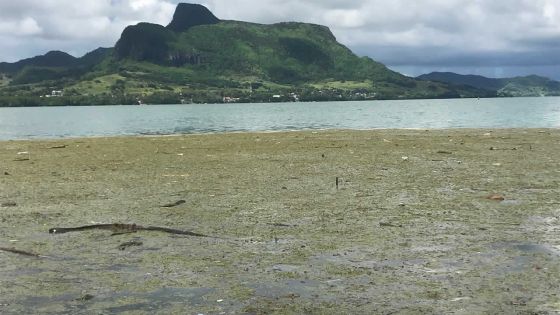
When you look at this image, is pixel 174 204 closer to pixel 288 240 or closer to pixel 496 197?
pixel 288 240

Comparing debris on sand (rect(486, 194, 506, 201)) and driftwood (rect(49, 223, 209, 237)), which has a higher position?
driftwood (rect(49, 223, 209, 237))

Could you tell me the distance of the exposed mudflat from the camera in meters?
7.90

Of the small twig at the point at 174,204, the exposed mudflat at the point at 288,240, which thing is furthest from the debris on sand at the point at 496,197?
the small twig at the point at 174,204

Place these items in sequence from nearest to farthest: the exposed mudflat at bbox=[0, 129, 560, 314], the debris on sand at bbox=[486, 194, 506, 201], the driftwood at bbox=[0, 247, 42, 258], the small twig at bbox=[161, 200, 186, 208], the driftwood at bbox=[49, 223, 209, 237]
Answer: the exposed mudflat at bbox=[0, 129, 560, 314], the driftwood at bbox=[0, 247, 42, 258], the driftwood at bbox=[49, 223, 209, 237], the small twig at bbox=[161, 200, 186, 208], the debris on sand at bbox=[486, 194, 506, 201]

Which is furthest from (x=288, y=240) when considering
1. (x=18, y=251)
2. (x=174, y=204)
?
(x=18, y=251)

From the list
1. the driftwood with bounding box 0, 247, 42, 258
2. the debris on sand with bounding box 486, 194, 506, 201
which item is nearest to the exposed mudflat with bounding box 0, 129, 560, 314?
the driftwood with bounding box 0, 247, 42, 258

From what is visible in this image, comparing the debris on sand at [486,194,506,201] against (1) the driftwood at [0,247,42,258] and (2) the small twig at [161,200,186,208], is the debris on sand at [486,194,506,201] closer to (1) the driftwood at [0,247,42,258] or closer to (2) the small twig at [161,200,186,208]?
(2) the small twig at [161,200,186,208]

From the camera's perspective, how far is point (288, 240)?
11133 mm

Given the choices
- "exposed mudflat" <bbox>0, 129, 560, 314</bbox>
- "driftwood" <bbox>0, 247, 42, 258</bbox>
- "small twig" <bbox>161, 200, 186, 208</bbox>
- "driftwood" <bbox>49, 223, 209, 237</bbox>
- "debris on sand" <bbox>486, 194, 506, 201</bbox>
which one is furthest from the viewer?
"debris on sand" <bbox>486, 194, 506, 201</bbox>

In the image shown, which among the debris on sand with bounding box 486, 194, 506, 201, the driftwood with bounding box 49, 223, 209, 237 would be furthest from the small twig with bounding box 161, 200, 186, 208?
the debris on sand with bounding box 486, 194, 506, 201

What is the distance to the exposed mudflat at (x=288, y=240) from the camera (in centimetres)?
790

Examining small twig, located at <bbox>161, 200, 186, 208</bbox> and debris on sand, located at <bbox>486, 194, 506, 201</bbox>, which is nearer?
small twig, located at <bbox>161, 200, 186, 208</bbox>

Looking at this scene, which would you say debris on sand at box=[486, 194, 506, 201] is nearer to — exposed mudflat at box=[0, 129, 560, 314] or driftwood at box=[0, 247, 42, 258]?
exposed mudflat at box=[0, 129, 560, 314]

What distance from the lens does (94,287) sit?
850cm
